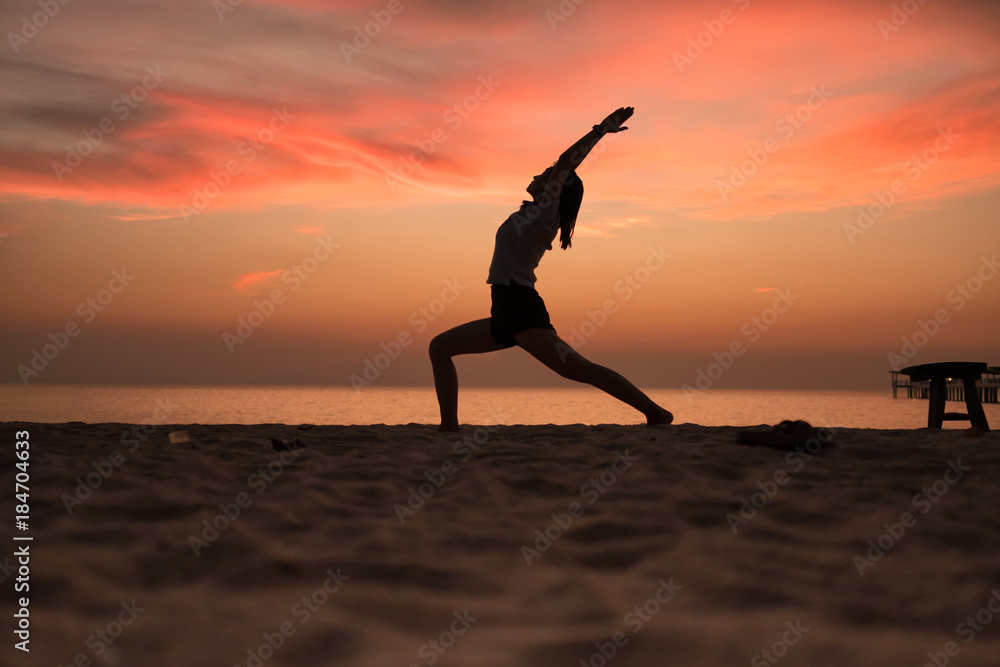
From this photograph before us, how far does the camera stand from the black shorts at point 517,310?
433 centimetres

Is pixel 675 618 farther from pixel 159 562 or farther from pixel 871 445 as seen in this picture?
pixel 871 445

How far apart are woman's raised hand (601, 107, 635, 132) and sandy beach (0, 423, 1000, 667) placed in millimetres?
1874

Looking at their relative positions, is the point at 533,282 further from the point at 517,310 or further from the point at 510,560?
the point at 510,560

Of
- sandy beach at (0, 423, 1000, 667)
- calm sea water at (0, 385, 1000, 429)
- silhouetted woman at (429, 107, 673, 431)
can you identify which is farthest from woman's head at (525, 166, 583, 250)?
calm sea water at (0, 385, 1000, 429)

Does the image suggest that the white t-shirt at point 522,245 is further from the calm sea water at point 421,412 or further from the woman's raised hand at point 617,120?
the calm sea water at point 421,412

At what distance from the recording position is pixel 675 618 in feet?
5.32

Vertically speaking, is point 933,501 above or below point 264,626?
above

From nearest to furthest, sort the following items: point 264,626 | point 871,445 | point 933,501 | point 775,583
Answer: point 264,626
point 775,583
point 933,501
point 871,445

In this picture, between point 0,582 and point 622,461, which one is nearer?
point 0,582

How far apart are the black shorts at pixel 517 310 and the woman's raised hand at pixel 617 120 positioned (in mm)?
1069

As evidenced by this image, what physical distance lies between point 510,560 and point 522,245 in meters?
2.72

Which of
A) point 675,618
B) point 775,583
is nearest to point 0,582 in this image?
point 675,618

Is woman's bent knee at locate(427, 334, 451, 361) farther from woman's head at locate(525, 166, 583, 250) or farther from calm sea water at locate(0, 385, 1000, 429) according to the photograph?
calm sea water at locate(0, 385, 1000, 429)

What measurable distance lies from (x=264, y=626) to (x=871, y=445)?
10.4 feet
